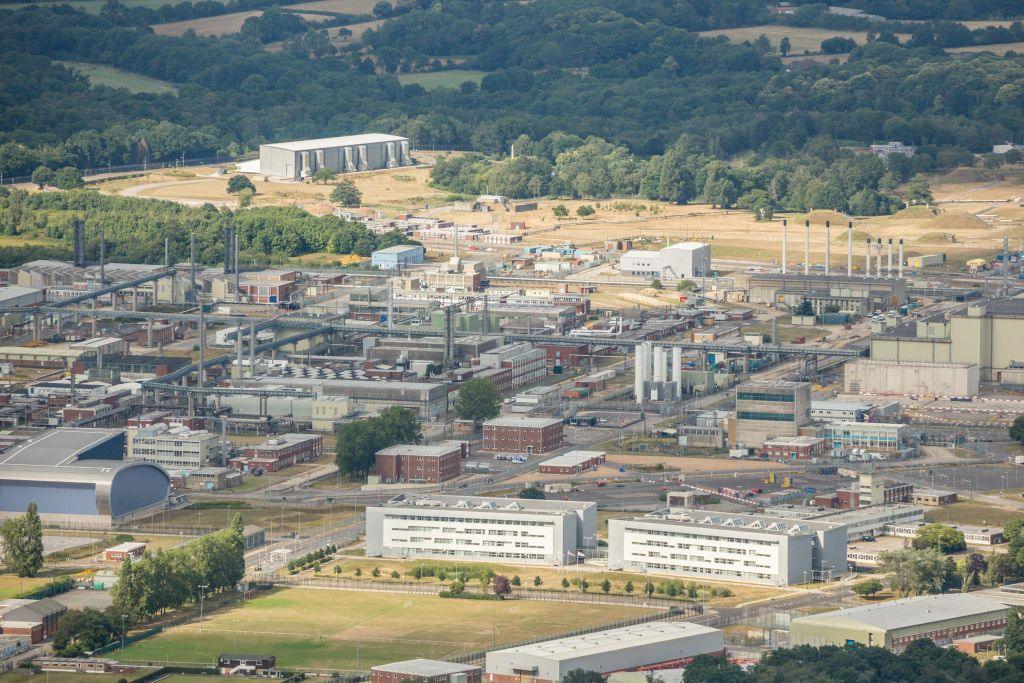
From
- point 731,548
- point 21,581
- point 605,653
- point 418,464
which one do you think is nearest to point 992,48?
point 418,464

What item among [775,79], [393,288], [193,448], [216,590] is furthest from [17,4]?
[216,590]

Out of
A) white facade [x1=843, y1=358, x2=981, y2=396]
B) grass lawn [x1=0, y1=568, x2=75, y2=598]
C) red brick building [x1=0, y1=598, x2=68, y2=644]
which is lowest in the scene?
grass lawn [x1=0, y1=568, x2=75, y2=598]

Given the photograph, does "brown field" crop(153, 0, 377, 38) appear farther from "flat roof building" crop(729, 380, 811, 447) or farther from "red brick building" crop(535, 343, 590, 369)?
"flat roof building" crop(729, 380, 811, 447)

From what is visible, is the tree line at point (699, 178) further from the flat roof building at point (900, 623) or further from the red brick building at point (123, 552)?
the flat roof building at point (900, 623)

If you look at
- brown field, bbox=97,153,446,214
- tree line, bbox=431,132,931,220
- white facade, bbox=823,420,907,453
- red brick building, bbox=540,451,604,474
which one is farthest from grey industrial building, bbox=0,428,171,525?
tree line, bbox=431,132,931,220

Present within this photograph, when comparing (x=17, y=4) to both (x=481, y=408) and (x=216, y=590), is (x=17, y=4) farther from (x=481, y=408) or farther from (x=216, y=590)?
(x=216, y=590)

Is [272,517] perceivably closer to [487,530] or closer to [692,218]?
[487,530]

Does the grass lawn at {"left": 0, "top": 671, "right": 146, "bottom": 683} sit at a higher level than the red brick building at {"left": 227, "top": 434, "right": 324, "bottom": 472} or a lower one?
lower
